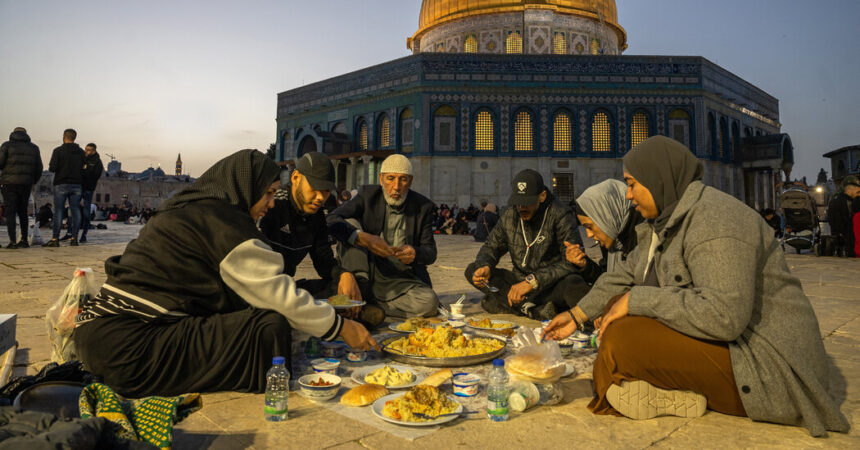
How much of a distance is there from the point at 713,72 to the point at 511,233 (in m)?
24.9

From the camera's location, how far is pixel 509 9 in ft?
88.0

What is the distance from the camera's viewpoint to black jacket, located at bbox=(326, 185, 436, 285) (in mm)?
3990

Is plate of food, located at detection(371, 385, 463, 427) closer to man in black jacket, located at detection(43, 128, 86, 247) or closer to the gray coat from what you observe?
the gray coat

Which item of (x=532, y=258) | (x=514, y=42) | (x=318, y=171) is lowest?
(x=532, y=258)

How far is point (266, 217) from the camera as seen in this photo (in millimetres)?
3355

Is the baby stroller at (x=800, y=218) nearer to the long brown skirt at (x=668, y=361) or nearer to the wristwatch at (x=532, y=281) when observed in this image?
the wristwatch at (x=532, y=281)

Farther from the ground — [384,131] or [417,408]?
[384,131]

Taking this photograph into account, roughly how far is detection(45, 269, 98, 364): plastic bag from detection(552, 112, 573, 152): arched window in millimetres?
→ 22532

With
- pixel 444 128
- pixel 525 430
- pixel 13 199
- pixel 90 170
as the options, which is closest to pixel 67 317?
pixel 525 430

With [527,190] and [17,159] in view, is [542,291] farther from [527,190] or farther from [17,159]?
[17,159]

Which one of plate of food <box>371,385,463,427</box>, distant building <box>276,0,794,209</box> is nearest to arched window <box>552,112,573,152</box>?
distant building <box>276,0,794,209</box>

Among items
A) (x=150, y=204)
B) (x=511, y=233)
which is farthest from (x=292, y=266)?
(x=150, y=204)

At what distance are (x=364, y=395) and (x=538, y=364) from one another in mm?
704

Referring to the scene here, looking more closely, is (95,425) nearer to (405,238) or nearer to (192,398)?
(192,398)
